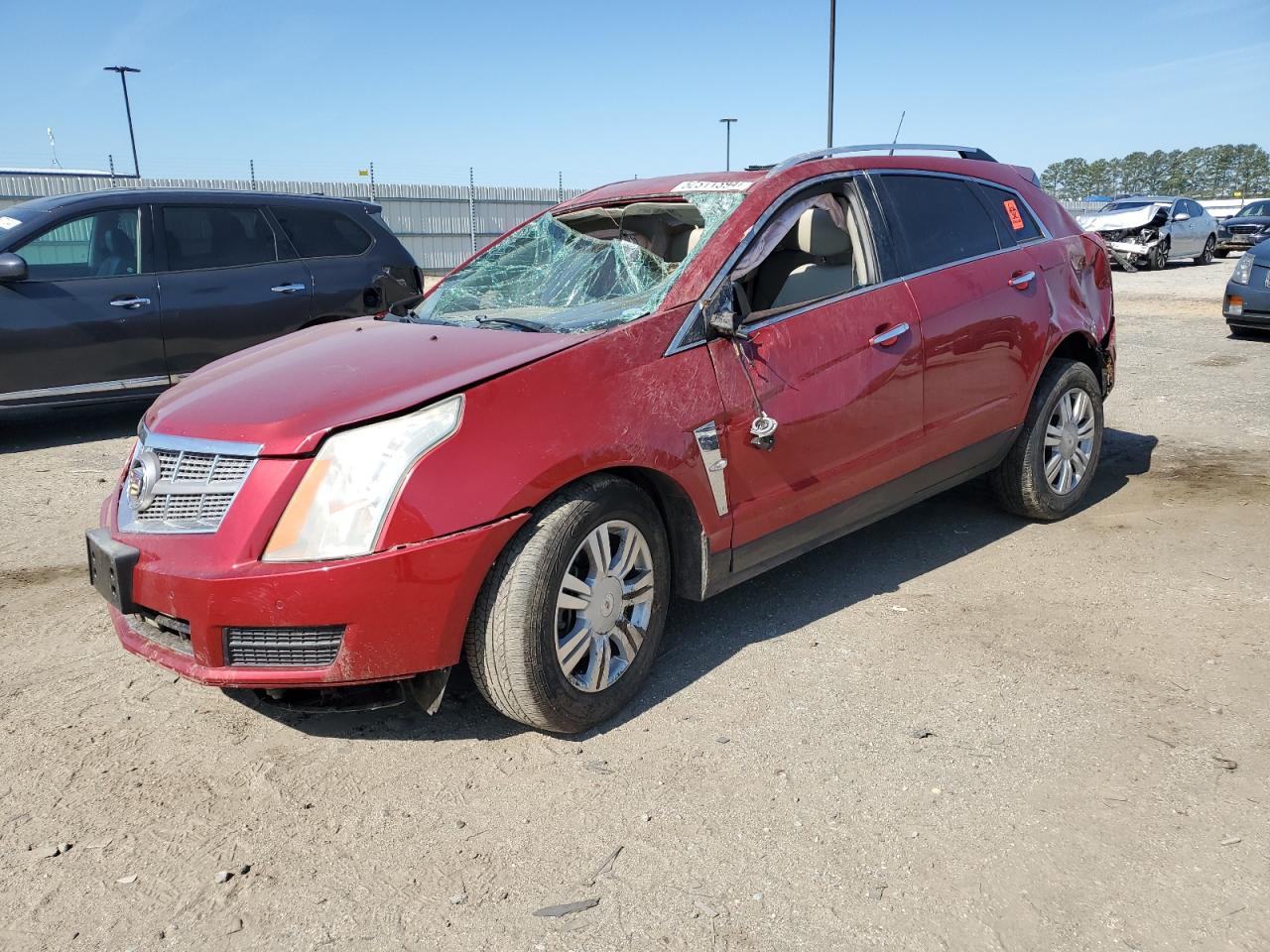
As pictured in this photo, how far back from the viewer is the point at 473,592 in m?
2.89

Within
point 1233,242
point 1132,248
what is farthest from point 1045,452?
point 1233,242

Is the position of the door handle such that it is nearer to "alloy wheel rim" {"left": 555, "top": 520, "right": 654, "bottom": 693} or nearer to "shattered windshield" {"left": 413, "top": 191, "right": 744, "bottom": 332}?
"shattered windshield" {"left": 413, "top": 191, "right": 744, "bottom": 332}

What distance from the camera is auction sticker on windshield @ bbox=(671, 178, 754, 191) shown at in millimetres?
3912

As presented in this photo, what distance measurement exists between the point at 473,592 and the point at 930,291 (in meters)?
2.43

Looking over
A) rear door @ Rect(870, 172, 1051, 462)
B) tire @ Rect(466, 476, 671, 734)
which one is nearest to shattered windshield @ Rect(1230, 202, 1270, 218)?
rear door @ Rect(870, 172, 1051, 462)

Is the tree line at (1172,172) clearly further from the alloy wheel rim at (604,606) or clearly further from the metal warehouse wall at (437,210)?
the alloy wheel rim at (604,606)

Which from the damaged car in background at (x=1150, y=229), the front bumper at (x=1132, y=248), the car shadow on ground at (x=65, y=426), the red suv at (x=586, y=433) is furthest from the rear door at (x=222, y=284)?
the front bumper at (x=1132, y=248)

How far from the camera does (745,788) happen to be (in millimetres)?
2898

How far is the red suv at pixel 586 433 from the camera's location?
2.80 m

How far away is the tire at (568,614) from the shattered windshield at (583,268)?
2.27 feet

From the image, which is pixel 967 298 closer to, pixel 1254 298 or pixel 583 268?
pixel 583 268

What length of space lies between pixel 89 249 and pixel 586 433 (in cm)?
592

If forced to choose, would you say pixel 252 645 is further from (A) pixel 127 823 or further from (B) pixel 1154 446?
(B) pixel 1154 446

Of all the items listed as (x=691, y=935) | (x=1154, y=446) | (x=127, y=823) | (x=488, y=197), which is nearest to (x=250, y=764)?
(x=127, y=823)
